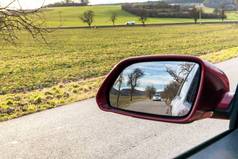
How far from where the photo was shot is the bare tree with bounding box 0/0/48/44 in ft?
27.2

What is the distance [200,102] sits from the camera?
1.51 metres

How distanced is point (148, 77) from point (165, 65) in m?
0.09

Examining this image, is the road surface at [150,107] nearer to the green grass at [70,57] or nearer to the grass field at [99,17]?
the green grass at [70,57]

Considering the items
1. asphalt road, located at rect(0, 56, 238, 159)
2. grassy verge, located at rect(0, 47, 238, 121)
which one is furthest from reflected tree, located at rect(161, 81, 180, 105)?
grassy verge, located at rect(0, 47, 238, 121)

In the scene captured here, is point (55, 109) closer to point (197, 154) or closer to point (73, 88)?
point (73, 88)

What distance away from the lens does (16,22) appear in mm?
8594

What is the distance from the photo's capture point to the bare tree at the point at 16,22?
8.30 meters

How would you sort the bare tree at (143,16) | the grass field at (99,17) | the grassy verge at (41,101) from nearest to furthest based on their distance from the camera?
the grassy verge at (41,101)
the bare tree at (143,16)
the grass field at (99,17)

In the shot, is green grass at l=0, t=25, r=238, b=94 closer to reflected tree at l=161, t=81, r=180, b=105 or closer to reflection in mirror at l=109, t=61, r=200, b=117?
reflection in mirror at l=109, t=61, r=200, b=117

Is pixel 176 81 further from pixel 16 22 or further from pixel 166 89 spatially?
pixel 16 22

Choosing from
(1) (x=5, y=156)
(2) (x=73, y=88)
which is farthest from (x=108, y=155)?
(2) (x=73, y=88)

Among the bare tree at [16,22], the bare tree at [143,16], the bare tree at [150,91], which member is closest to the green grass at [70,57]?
the bare tree at [16,22]

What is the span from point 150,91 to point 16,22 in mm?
7187

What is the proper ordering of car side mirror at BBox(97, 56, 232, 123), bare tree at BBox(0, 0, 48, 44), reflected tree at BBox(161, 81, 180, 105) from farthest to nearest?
bare tree at BBox(0, 0, 48, 44)
reflected tree at BBox(161, 81, 180, 105)
car side mirror at BBox(97, 56, 232, 123)
